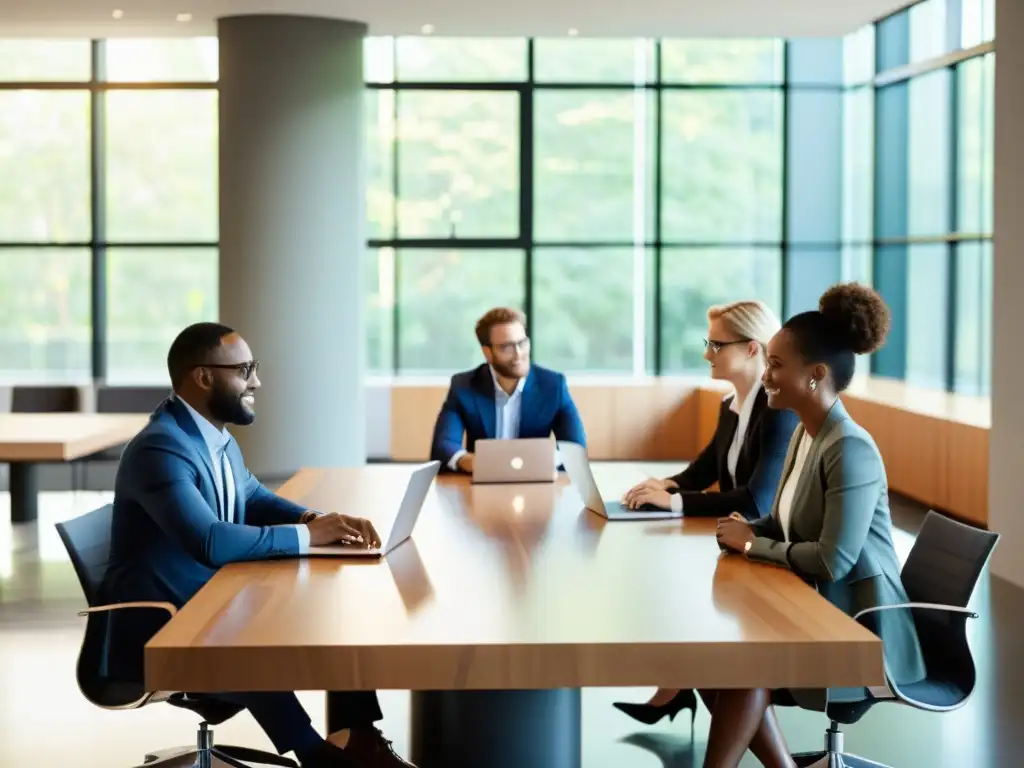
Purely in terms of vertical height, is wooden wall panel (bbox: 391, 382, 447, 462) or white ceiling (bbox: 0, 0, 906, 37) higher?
white ceiling (bbox: 0, 0, 906, 37)

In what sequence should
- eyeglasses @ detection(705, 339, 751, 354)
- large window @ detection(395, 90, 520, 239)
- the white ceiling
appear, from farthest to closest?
large window @ detection(395, 90, 520, 239) < the white ceiling < eyeglasses @ detection(705, 339, 751, 354)

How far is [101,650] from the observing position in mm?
3561

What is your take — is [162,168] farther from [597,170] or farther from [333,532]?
[333,532]

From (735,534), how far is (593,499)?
818 millimetres

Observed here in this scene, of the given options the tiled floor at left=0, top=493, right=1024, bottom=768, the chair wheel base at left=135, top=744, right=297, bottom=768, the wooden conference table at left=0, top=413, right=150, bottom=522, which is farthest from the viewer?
the wooden conference table at left=0, top=413, right=150, bottom=522

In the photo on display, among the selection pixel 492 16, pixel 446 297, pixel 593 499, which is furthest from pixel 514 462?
pixel 446 297

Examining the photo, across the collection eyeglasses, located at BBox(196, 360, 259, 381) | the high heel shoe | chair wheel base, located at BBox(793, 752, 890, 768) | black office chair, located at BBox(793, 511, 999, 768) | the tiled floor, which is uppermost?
eyeglasses, located at BBox(196, 360, 259, 381)

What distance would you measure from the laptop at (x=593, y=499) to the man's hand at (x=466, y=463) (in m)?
0.84

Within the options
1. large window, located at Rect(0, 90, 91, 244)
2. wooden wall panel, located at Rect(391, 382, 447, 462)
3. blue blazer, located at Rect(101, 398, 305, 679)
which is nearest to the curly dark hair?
blue blazer, located at Rect(101, 398, 305, 679)

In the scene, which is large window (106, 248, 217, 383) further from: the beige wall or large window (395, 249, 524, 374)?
the beige wall

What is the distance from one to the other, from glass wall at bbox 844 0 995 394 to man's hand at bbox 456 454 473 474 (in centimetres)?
542

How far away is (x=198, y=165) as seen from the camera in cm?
1305

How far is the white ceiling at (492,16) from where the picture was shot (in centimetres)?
988

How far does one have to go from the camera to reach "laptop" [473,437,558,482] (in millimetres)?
5039
